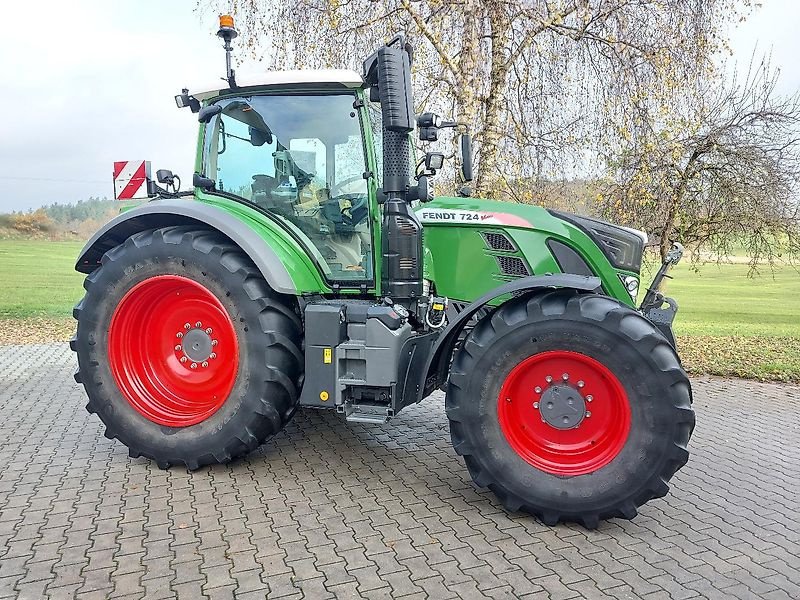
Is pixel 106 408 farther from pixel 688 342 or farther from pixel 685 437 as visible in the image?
pixel 688 342

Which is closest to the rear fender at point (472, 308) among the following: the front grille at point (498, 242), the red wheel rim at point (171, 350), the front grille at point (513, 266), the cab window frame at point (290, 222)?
the front grille at point (513, 266)

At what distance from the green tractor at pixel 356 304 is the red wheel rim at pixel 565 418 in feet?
0.03

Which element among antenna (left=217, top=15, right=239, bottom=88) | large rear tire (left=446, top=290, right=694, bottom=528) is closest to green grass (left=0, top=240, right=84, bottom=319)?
antenna (left=217, top=15, right=239, bottom=88)

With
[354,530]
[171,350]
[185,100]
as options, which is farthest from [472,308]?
[185,100]

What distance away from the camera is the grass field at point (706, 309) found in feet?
27.7

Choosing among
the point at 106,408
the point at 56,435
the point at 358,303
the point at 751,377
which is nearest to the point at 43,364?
the point at 56,435

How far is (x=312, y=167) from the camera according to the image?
418cm

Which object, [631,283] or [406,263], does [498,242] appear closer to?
[406,263]

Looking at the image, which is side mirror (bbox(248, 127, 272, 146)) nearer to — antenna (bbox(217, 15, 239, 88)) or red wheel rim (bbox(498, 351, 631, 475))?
antenna (bbox(217, 15, 239, 88))

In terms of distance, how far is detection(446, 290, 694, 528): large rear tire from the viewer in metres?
3.29

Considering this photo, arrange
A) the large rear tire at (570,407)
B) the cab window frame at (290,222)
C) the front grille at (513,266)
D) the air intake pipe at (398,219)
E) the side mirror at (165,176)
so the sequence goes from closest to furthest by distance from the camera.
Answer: the large rear tire at (570,407) < the air intake pipe at (398,219) < the cab window frame at (290,222) < the front grille at (513,266) < the side mirror at (165,176)

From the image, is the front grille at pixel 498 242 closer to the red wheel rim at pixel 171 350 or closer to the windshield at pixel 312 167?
the windshield at pixel 312 167

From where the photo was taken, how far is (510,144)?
880 cm

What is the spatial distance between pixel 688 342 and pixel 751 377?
192 centimetres
